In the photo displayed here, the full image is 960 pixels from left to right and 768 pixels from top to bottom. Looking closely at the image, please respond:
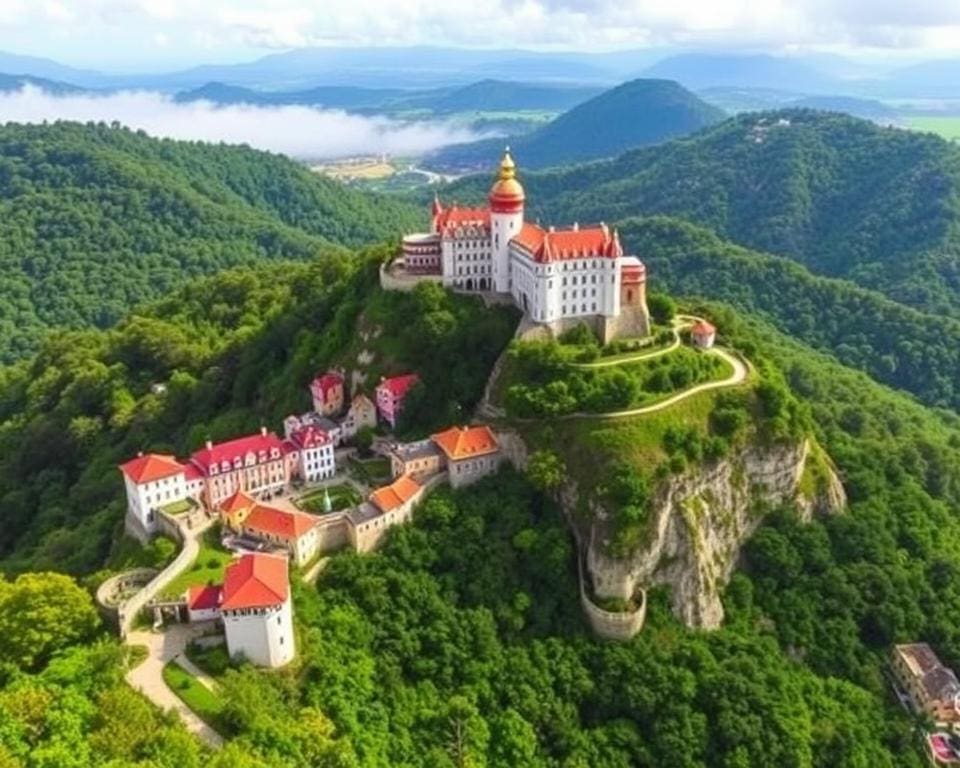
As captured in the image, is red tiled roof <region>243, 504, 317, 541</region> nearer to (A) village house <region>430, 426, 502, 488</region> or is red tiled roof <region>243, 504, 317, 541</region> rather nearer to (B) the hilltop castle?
(A) village house <region>430, 426, 502, 488</region>

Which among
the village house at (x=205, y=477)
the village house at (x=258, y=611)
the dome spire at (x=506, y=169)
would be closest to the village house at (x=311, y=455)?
the village house at (x=205, y=477)

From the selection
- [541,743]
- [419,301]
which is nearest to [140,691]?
[541,743]

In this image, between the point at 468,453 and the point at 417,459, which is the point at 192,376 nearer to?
the point at 417,459

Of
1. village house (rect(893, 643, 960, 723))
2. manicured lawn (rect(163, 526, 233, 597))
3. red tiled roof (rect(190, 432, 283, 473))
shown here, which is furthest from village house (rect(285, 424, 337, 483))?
village house (rect(893, 643, 960, 723))

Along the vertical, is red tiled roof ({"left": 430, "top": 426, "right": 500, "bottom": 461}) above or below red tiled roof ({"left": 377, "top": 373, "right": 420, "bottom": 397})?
below

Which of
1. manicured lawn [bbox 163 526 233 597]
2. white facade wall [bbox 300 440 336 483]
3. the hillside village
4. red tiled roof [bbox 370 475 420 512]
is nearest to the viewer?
the hillside village

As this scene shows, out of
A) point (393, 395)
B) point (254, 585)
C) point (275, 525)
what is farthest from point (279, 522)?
point (393, 395)

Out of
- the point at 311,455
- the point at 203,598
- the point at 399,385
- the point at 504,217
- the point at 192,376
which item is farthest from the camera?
the point at 192,376
